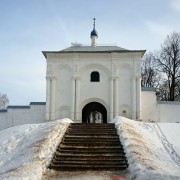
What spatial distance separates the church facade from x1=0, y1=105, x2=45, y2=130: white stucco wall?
4.84ft

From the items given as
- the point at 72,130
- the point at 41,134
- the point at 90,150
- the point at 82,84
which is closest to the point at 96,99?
the point at 82,84

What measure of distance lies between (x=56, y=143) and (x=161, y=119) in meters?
15.6

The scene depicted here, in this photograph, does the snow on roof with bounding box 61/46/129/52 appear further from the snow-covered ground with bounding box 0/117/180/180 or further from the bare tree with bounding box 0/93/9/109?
the bare tree with bounding box 0/93/9/109

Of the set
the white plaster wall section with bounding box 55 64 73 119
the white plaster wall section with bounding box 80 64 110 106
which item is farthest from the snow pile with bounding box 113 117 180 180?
the white plaster wall section with bounding box 55 64 73 119

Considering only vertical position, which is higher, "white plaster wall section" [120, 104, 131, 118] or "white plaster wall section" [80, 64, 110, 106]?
"white plaster wall section" [80, 64, 110, 106]

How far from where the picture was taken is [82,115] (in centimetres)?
2645

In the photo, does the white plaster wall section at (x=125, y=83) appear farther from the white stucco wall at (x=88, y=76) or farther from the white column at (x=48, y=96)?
the white column at (x=48, y=96)

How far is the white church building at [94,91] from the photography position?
2580cm

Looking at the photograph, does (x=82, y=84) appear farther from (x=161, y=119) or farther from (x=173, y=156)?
(x=173, y=156)

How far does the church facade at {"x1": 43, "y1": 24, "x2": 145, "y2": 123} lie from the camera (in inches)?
1014

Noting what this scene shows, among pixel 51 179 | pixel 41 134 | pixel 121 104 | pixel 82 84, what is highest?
pixel 82 84

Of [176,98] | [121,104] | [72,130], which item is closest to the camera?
[72,130]

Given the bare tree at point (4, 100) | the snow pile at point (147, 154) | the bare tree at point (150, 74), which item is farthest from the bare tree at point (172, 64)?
the bare tree at point (4, 100)

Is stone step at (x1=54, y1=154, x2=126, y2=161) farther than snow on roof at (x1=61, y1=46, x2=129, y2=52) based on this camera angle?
No
